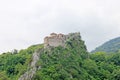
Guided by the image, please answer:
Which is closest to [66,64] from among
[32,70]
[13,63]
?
[32,70]

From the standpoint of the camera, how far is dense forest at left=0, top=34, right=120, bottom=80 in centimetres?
7625

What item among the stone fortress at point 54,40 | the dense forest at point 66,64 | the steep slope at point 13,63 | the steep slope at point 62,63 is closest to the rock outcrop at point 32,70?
the dense forest at point 66,64

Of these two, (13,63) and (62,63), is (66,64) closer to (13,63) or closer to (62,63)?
(62,63)

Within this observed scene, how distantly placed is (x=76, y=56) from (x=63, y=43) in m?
4.62

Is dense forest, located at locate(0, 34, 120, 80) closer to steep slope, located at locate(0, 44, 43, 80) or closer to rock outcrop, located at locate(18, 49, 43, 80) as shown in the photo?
steep slope, located at locate(0, 44, 43, 80)

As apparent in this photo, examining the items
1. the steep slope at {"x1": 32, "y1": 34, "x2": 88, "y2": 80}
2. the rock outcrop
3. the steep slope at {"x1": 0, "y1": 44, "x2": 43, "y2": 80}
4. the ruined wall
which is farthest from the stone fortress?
the rock outcrop

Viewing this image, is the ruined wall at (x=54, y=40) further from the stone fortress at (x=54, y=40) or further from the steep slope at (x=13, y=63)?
the steep slope at (x=13, y=63)

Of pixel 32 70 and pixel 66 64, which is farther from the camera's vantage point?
pixel 66 64

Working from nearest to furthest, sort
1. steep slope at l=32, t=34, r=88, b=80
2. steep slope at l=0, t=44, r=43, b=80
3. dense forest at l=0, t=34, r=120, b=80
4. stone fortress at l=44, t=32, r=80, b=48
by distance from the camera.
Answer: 1. steep slope at l=32, t=34, r=88, b=80
2. dense forest at l=0, t=34, r=120, b=80
3. stone fortress at l=44, t=32, r=80, b=48
4. steep slope at l=0, t=44, r=43, b=80

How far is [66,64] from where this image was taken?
8219 centimetres

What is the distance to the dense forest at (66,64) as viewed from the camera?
76.2m

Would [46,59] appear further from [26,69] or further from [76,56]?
[76,56]

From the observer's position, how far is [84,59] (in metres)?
95.4

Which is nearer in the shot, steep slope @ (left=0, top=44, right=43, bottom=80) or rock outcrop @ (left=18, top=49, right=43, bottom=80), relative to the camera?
rock outcrop @ (left=18, top=49, right=43, bottom=80)
